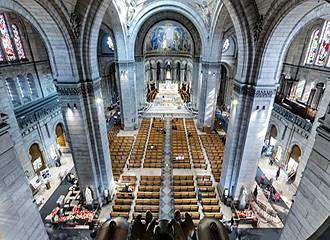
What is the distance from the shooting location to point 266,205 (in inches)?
454

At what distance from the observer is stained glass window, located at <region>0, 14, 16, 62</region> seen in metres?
12.8

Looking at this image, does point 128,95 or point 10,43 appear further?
point 128,95

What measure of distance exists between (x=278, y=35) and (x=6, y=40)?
1778 cm

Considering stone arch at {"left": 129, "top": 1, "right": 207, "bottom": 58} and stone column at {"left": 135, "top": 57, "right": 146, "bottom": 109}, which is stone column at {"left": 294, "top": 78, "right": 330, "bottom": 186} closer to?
stone arch at {"left": 129, "top": 1, "right": 207, "bottom": 58}

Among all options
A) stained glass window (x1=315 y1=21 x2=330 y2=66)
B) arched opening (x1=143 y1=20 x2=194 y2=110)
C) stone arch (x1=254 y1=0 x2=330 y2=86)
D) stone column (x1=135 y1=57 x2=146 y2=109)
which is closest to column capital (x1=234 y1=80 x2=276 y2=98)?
stone arch (x1=254 y1=0 x2=330 y2=86)

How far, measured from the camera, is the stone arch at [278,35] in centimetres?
648

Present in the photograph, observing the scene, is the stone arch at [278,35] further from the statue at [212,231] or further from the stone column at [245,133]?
the statue at [212,231]

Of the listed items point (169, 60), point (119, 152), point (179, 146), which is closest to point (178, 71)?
point (169, 60)

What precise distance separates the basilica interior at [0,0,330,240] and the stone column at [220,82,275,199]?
6cm

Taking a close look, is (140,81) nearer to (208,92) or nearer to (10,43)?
(208,92)

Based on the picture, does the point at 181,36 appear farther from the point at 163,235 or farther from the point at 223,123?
the point at 163,235

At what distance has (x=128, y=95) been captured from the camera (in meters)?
20.5

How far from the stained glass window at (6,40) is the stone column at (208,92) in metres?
17.1

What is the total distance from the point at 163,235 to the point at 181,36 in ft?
121
